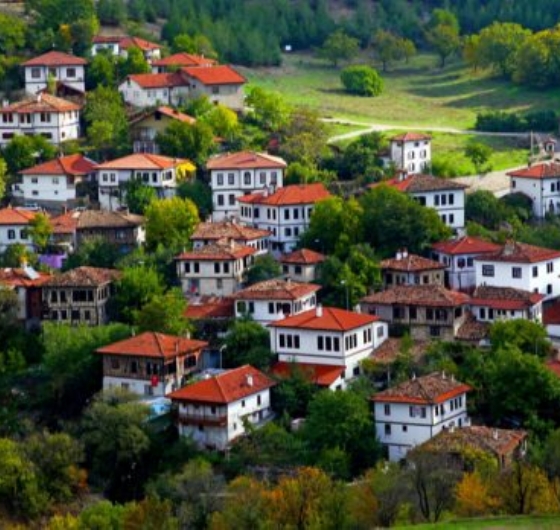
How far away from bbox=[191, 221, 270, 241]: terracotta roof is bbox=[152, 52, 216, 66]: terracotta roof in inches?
786

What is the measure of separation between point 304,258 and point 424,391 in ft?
40.7

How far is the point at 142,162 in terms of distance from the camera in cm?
9194

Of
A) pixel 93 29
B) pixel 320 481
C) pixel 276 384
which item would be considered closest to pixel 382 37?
pixel 93 29

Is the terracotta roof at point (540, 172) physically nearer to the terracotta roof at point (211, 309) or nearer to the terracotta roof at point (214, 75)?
the terracotta roof at point (211, 309)

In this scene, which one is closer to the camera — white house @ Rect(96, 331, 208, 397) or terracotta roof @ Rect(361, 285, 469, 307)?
white house @ Rect(96, 331, 208, 397)

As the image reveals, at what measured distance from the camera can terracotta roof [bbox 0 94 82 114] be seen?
9762cm

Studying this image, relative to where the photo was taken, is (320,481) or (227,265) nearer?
(320,481)

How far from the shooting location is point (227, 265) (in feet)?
271

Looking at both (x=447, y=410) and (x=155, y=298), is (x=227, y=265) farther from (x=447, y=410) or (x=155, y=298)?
(x=447, y=410)

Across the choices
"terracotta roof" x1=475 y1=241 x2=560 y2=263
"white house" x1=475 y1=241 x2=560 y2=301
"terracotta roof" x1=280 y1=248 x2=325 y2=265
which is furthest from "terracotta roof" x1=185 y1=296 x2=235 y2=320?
"terracotta roof" x1=475 y1=241 x2=560 y2=263

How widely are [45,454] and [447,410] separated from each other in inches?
492

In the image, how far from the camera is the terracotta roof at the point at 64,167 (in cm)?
9250

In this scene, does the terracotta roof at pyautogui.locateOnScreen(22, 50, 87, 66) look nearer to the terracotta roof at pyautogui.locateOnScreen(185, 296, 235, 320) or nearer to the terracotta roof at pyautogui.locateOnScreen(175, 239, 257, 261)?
the terracotta roof at pyautogui.locateOnScreen(175, 239, 257, 261)

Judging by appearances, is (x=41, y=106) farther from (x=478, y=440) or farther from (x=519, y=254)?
(x=478, y=440)
